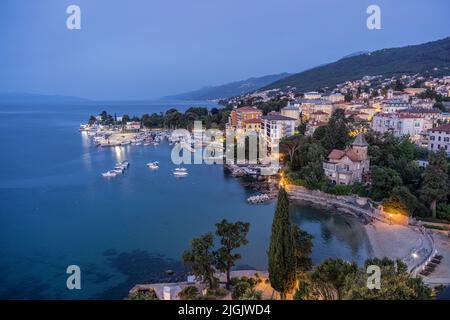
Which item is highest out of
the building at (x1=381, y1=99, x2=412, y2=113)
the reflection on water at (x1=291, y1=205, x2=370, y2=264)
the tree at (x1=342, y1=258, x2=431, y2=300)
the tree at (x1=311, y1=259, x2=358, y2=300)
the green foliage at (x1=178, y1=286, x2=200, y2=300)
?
the building at (x1=381, y1=99, x2=412, y2=113)

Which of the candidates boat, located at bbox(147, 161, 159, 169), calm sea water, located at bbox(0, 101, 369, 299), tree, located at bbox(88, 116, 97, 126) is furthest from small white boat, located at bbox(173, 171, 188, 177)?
tree, located at bbox(88, 116, 97, 126)

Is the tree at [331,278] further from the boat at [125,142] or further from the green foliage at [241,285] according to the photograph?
the boat at [125,142]

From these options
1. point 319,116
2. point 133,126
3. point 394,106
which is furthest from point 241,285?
point 133,126

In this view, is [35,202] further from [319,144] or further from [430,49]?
[430,49]

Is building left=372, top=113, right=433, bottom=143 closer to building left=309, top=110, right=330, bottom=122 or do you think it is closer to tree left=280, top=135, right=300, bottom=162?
tree left=280, top=135, right=300, bottom=162

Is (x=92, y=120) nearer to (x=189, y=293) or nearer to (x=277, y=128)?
(x=277, y=128)

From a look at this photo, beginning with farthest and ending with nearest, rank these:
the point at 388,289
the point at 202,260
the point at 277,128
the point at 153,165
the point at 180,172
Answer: the point at 277,128
the point at 153,165
the point at 180,172
the point at 202,260
the point at 388,289
